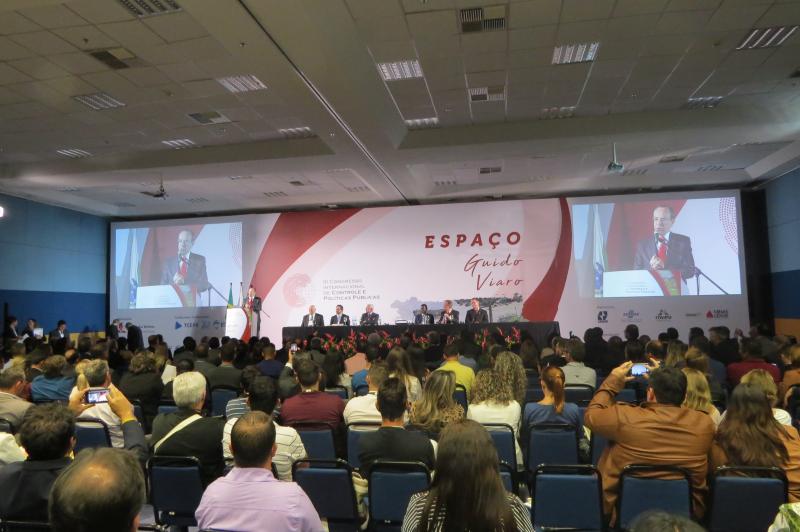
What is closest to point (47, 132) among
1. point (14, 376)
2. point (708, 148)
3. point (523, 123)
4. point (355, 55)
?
point (355, 55)

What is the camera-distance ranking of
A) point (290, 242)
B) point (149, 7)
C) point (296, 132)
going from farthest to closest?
point (290, 242), point (296, 132), point (149, 7)

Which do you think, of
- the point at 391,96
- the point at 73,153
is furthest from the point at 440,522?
the point at 73,153

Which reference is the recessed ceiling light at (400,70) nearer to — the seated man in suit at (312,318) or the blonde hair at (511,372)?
the blonde hair at (511,372)

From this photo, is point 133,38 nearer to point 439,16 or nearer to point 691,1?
point 439,16

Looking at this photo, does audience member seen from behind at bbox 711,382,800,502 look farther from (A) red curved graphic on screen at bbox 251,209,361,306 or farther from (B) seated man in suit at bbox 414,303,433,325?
(A) red curved graphic on screen at bbox 251,209,361,306

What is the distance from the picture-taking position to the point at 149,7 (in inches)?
225

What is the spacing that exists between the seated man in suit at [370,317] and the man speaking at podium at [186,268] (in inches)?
187

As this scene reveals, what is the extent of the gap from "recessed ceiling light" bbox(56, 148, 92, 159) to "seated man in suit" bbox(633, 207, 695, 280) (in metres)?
12.4

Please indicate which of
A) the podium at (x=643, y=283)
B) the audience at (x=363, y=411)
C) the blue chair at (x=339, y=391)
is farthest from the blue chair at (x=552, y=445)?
the podium at (x=643, y=283)

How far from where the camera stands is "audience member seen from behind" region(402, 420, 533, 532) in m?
1.59

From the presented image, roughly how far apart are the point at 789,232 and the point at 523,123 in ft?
24.8

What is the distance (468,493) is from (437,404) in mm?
2049

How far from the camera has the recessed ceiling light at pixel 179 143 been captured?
403 inches

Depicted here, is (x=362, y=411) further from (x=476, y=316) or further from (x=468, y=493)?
(x=476, y=316)
